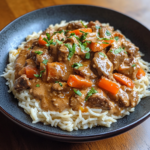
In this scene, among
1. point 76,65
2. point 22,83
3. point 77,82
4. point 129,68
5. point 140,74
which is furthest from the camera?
point 140,74

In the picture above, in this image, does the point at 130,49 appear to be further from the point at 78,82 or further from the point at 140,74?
the point at 78,82

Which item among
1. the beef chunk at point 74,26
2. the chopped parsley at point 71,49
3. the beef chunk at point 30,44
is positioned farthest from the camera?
the beef chunk at point 74,26

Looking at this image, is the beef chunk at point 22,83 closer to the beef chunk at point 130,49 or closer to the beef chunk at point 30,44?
the beef chunk at point 30,44

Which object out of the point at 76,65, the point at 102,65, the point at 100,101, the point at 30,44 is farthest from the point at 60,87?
the point at 30,44

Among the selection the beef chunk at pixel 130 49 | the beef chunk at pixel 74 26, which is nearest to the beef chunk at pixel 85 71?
the beef chunk at pixel 130 49

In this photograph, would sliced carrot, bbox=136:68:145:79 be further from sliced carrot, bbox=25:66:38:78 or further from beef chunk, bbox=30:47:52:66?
sliced carrot, bbox=25:66:38:78

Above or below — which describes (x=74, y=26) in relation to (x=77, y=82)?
above
